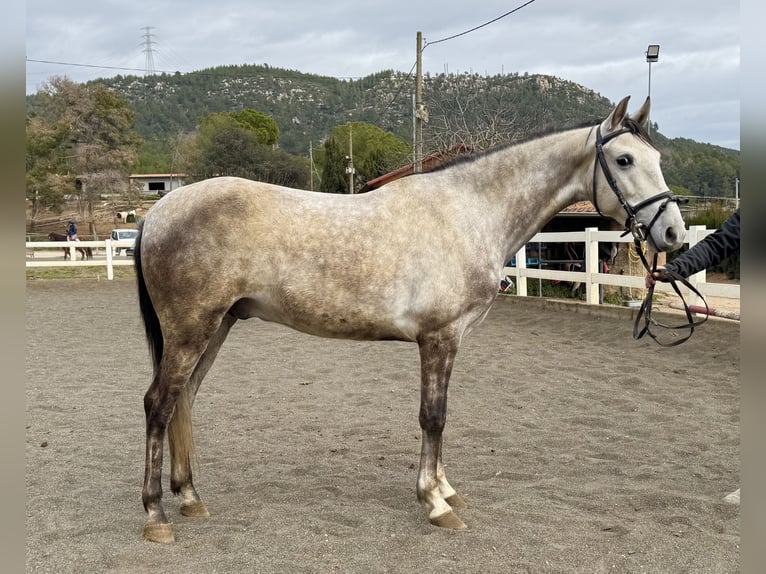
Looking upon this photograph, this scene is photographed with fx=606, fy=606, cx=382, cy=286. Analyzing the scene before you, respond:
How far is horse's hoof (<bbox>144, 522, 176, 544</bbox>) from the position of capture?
2930 mm

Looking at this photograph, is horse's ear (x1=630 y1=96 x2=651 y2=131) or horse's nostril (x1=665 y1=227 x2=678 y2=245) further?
horse's ear (x1=630 y1=96 x2=651 y2=131)

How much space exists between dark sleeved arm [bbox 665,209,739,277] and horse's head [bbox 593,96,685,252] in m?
0.28

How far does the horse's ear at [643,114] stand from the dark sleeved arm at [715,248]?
32.4 inches

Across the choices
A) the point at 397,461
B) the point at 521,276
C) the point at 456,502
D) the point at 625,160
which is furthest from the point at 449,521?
the point at 521,276

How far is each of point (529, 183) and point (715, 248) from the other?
3.72ft

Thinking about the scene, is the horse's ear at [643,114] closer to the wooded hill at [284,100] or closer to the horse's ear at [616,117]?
the horse's ear at [616,117]

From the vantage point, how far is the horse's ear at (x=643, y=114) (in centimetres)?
310

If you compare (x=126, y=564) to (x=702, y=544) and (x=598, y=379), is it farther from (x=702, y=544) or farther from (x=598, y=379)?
(x=598, y=379)

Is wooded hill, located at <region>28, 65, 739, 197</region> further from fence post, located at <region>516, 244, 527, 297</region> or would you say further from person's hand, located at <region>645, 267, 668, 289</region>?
person's hand, located at <region>645, 267, 668, 289</region>

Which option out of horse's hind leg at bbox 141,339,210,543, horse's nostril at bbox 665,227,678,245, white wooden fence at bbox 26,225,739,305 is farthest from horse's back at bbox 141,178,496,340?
white wooden fence at bbox 26,225,739,305

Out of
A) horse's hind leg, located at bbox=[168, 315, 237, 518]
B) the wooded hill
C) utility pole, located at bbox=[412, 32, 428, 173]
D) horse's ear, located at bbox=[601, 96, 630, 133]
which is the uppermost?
the wooded hill

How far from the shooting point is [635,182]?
3107mm

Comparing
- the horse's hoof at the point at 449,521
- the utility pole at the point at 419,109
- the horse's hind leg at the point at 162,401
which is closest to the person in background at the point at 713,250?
the horse's hoof at the point at 449,521
